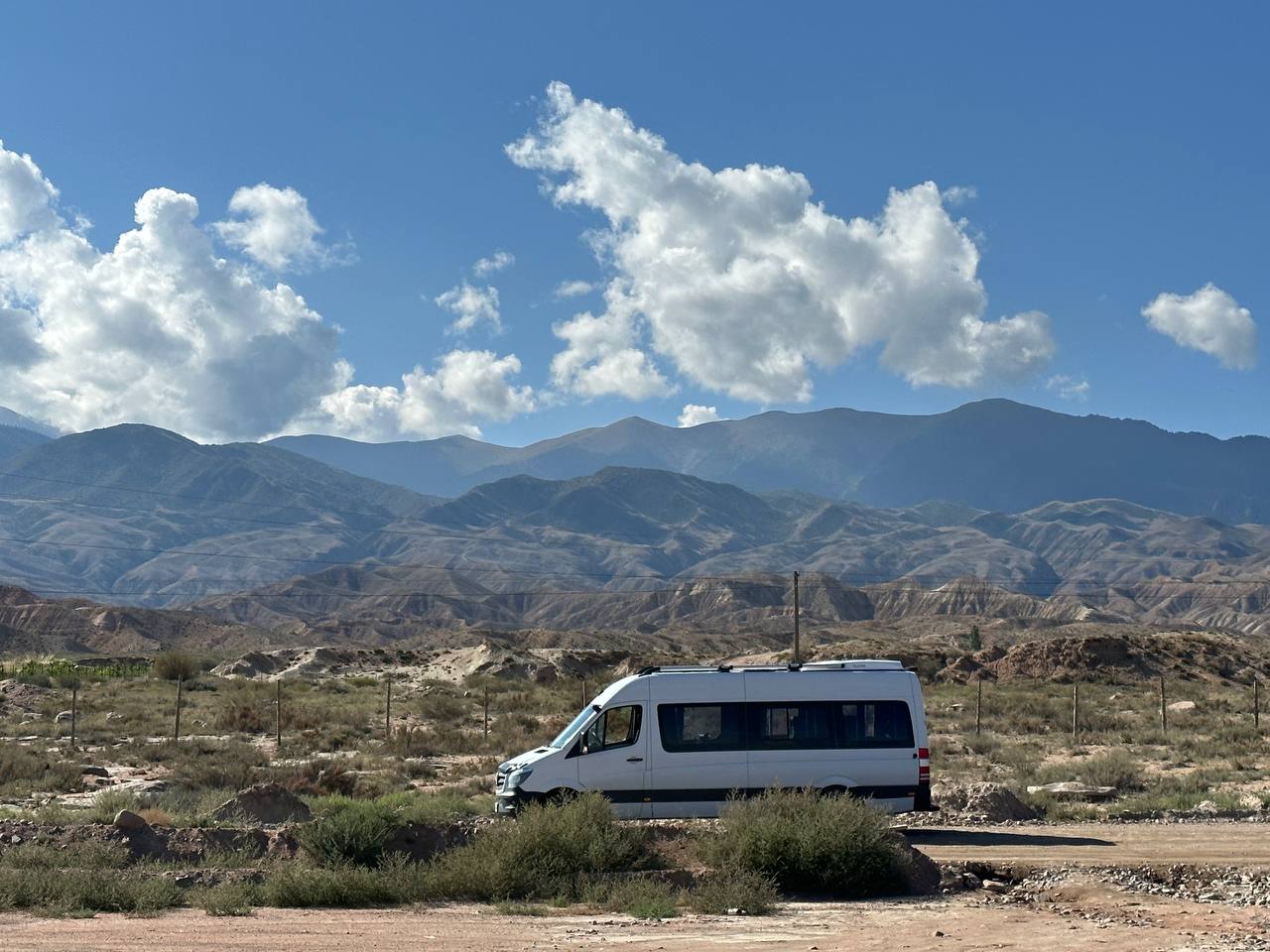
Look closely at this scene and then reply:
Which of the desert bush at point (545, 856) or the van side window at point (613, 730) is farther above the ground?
the van side window at point (613, 730)

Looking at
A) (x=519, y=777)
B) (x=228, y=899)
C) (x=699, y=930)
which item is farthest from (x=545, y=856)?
(x=228, y=899)

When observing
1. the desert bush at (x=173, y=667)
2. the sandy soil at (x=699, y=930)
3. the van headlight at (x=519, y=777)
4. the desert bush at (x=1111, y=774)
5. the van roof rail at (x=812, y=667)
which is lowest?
the sandy soil at (x=699, y=930)

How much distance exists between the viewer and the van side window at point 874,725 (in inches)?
698

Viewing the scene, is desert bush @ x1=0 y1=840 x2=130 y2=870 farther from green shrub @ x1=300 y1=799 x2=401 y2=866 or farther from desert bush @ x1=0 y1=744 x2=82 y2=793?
desert bush @ x1=0 y1=744 x2=82 y2=793

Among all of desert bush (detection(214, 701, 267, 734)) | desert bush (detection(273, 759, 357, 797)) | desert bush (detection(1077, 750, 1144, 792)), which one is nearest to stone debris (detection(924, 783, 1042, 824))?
desert bush (detection(1077, 750, 1144, 792))

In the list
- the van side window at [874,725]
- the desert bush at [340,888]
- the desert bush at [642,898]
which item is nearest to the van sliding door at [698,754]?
the van side window at [874,725]

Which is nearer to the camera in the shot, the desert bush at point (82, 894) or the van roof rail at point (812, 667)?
the desert bush at point (82, 894)

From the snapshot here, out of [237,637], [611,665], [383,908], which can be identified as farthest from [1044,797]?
[237,637]

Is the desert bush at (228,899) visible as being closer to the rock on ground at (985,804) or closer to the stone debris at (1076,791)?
the rock on ground at (985,804)

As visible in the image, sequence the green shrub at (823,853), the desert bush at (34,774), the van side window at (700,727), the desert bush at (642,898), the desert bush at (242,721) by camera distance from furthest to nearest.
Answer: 1. the desert bush at (242,721)
2. the desert bush at (34,774)
3. the van side window at (700,727)
4. the green shrub at (823,853)
5. the desert bush at (642,898)

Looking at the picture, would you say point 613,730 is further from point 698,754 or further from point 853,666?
point 853,666

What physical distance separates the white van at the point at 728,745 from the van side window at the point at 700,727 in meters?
0.01

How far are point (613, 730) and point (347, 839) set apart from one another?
461 cm

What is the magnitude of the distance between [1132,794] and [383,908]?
49.9 feet
